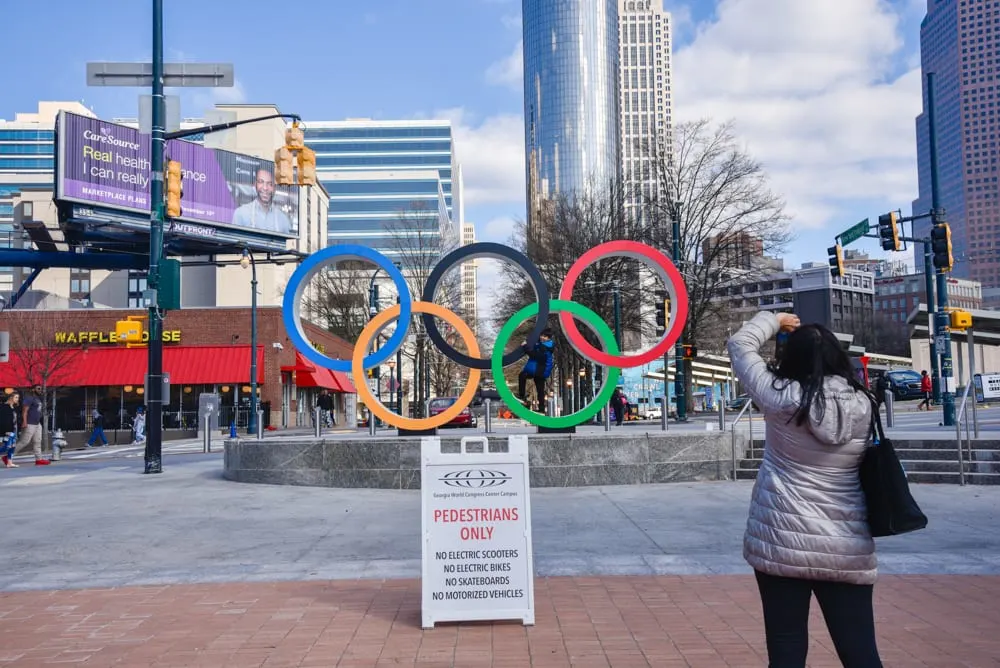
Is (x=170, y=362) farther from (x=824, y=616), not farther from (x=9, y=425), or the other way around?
(x=824, y=616)

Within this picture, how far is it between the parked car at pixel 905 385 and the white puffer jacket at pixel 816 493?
164ft

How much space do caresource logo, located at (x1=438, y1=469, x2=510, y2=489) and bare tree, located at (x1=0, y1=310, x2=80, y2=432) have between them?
1359 inches

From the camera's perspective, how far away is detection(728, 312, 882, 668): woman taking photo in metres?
3.57

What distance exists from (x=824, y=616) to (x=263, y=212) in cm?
4863

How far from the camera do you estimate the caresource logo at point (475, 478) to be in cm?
618

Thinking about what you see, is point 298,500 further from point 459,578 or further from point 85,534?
point 459,578

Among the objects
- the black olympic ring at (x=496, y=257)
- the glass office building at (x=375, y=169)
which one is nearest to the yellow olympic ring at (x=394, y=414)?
the black olympic ring at (x=496, y=257)

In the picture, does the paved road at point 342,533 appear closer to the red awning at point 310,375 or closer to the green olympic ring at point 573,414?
the green olympic ring at point 573,414

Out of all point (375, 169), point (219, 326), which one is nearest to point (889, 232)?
point (219, 326)

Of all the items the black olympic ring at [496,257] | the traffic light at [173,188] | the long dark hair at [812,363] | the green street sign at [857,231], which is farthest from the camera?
the green street sign at [857,231]

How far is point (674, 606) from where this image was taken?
21.9 feet

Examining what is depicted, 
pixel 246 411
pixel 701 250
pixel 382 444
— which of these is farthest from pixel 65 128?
pixel 382 444

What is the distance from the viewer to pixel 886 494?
352cm

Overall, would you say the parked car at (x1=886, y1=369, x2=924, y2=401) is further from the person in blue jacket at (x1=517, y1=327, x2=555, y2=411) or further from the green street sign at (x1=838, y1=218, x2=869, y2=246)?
the person in blue jacket at (x1=517, y1=327, x2=555, y2=411)
